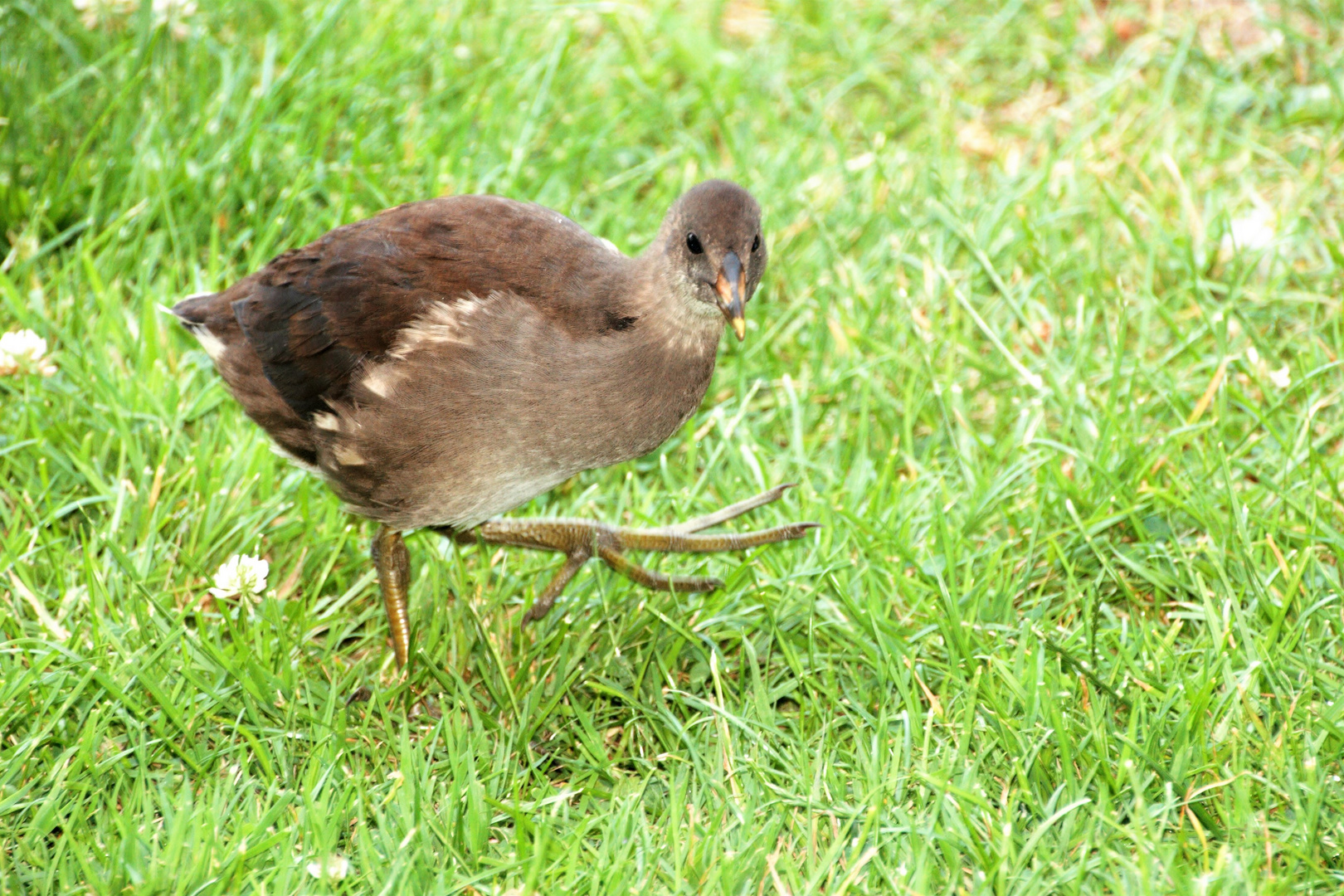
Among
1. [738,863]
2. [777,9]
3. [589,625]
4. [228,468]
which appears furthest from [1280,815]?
[777,9]

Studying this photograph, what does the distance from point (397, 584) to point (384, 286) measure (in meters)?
0.92

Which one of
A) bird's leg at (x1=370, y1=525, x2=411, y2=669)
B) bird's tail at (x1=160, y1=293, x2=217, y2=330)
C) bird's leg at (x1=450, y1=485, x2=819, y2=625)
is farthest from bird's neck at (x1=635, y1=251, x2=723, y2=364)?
bird's tail at (x1=160, y1=293, x2=217, y2=330)

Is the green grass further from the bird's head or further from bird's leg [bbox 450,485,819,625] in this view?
the bird's head

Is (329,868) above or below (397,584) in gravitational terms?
below

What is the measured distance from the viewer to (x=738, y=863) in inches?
126

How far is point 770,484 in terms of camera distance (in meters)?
4.60

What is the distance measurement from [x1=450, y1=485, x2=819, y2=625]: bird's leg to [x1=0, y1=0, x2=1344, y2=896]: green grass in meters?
0.11

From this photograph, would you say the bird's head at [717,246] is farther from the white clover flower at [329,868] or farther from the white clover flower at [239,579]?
the white clover flower at [329,868]

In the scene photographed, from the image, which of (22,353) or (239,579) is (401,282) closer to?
(239,579)

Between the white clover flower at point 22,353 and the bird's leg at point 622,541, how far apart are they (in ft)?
5.29

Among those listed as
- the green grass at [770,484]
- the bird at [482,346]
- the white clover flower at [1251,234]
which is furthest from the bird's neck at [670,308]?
the white clover flower at [1251,234]

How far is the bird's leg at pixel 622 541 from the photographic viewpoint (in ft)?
13.3

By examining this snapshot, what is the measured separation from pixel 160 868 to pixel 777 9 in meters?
5.36

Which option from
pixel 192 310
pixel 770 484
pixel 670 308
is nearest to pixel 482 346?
pixel 670 308
